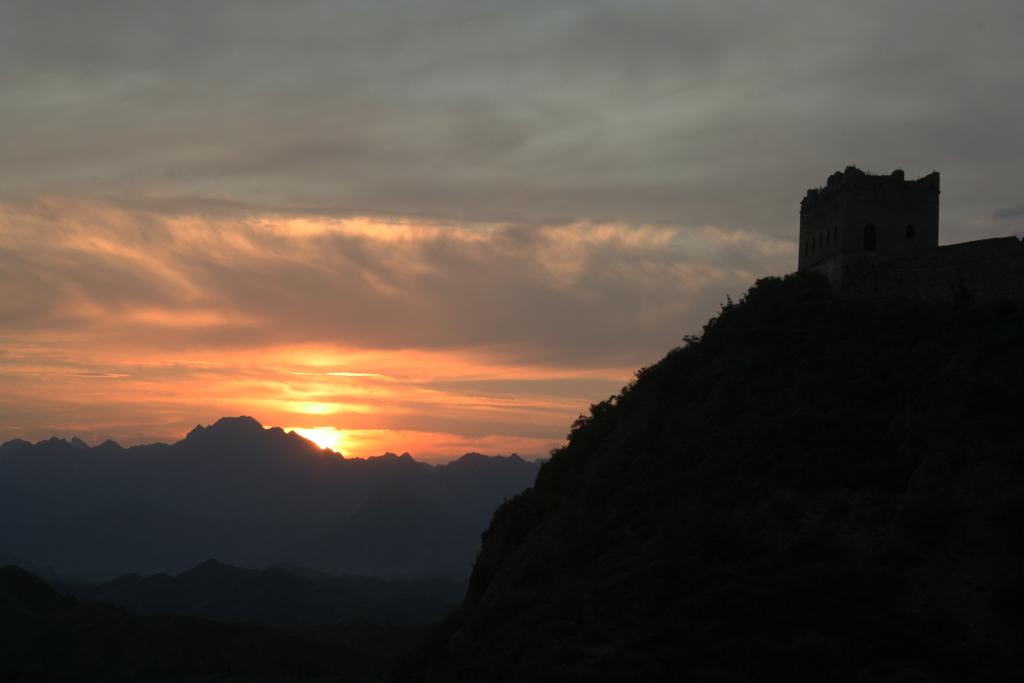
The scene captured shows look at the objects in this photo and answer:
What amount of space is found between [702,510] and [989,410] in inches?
379

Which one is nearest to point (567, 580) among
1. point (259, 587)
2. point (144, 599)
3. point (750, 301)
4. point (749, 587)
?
point (749, 587)

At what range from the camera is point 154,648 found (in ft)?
256

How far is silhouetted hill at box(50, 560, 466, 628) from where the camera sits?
5728 inches

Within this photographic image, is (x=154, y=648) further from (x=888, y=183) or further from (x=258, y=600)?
(x=258, y=600)

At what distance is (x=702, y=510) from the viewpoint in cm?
2700

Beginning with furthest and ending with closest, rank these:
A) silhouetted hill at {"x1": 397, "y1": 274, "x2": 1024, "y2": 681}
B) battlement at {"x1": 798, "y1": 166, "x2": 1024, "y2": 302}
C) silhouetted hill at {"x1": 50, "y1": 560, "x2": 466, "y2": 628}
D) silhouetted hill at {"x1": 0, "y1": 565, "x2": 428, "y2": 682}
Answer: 1. silhouetted hill at {"x1": 50, "y1": 560, "x2": 466, "y2": 628}
2. silhouetted hill at {"x1": 0, "y1": 565, "x2": 428, "y2": 682}
3. battlement at {"x1": 798, "y1": 166, "x2": 1024, "y2": 302}
4. silhouetted hill at {"x1": 397, "y1": 274, "x2": 1024, "y2": 681}

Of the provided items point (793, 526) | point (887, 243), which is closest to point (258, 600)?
point (887, 243)

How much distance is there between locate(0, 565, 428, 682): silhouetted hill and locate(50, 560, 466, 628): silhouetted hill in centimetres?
5580

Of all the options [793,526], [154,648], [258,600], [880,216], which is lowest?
[258,600]

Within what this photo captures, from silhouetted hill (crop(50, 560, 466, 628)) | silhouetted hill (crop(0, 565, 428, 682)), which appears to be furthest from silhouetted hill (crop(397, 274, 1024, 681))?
silhouetted hill (crop(50, 560, 466, 628))

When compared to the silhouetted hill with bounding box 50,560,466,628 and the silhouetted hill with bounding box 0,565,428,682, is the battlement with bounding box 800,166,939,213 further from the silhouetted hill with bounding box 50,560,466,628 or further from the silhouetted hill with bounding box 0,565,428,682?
the silhouetted hill with bounding box 50,560,466,628

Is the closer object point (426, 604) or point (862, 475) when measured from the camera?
point (862, 475)

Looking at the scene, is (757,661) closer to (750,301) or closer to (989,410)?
(989,410)

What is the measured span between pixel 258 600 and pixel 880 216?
145672mm
